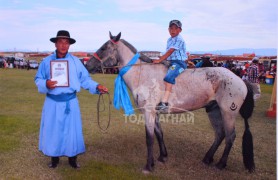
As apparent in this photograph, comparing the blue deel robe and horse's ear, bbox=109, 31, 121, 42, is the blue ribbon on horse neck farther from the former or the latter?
the blue deel robe

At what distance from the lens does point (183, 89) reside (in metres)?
4.71

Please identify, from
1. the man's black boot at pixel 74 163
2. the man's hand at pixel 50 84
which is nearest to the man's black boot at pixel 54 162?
the man's black boot at pixel 74 163

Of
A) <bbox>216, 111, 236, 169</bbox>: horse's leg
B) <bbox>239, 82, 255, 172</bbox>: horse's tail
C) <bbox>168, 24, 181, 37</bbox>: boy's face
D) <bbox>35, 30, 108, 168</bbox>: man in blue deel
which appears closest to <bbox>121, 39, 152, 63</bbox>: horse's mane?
<bbox>168, 24, 181, 37</bbox>: boy's face

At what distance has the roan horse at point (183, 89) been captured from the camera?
4.63m

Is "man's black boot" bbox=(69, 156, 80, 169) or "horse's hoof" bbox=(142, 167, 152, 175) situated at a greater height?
"man's black boot" bbox=(69, 156, 80, 169)

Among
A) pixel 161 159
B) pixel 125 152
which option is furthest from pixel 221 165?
pixel 125 152

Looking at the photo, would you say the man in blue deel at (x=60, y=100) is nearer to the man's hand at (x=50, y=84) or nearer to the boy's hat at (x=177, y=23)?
the man's hand at (x=50, y=84)

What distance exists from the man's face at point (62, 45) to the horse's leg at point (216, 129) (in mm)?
2868

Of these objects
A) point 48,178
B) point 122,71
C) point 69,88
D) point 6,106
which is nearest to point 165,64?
point 122,71

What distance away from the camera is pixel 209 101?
190 inches

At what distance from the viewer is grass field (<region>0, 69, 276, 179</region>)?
4586mm

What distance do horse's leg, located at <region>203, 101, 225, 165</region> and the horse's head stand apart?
2062mm

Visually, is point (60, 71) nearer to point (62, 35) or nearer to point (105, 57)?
point (62, 35)

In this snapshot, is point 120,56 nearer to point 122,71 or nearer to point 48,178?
point 122,71
